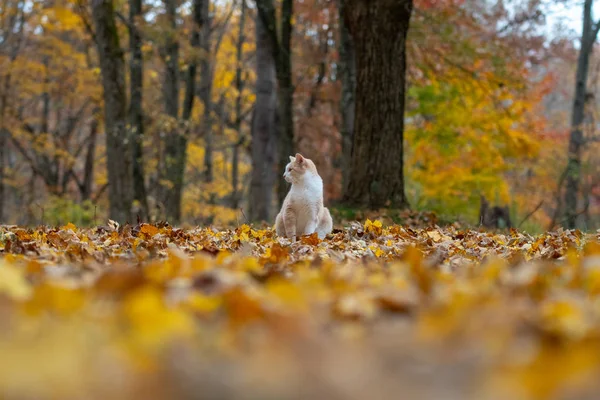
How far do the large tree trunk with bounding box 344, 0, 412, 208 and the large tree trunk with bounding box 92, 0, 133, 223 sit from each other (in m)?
4.12

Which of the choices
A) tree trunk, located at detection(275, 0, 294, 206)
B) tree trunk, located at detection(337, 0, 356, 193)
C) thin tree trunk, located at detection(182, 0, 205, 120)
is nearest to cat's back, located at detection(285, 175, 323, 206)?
tree trunk, located at detection(275, 0, 294, 206)

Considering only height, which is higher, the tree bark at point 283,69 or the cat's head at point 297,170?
the tree bark at point 283,69

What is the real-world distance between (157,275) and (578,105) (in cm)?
1643

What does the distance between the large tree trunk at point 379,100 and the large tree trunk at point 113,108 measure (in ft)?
13.5

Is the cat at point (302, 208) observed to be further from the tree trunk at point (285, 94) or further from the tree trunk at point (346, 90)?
the tree trunk at point (346, 90)

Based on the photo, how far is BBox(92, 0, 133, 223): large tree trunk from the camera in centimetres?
1054

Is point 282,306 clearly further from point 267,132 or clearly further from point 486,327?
point 267,132

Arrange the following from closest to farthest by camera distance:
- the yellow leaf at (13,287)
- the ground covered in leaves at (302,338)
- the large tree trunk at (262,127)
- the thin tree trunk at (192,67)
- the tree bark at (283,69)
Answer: the ground covered in leaves at (302,338) < the yellow leaf at (13,287) < the tree bark at (283,69) < the large tree trunk at (262,127) < the thin tree trunk at (192,67)

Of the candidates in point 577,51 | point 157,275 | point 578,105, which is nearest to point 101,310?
point 157,275

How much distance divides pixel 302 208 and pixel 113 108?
623cm

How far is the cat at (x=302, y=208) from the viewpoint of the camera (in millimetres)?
5621

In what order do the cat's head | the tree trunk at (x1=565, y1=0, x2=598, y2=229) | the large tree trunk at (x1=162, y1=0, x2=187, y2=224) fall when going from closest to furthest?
the cat's head, the large tree trunk at (x1=162, y1=0, x2=187, y2=224), the tree trunk at (x1=565, y1=0, x2=598, y2=229)

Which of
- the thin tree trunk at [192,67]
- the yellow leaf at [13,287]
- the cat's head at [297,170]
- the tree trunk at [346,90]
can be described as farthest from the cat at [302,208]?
the thin tree trunk at [192,67]

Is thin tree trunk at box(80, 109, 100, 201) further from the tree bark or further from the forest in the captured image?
the tree bark
